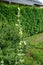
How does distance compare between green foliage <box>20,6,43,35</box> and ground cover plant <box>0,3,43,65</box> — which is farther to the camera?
green foliage <box>20,6,43,35</box>

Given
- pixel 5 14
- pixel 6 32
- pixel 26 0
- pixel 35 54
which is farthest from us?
pixel 26 0

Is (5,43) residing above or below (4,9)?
above

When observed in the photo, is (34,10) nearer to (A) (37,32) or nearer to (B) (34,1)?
(A) (37,32)

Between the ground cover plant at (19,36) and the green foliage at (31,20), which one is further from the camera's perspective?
the green foliage at (31,20)

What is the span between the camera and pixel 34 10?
76.3 feet

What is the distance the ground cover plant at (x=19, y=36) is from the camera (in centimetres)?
711

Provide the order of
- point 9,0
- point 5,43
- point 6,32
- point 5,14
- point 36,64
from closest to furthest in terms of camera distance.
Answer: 1. point 5,43
2. point 6,32
3. point 36,64
4. point 5,14
5. point 9,0

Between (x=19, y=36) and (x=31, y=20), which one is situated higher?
(x=19, y=36)

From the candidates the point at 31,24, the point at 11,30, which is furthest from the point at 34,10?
the point at 11,30

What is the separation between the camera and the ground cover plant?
711 cm

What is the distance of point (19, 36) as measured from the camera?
675cm

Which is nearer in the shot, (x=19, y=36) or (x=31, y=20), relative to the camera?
(x=19, y=36)

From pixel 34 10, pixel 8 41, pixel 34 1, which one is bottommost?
pixel 34 1

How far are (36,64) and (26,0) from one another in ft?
97.1
